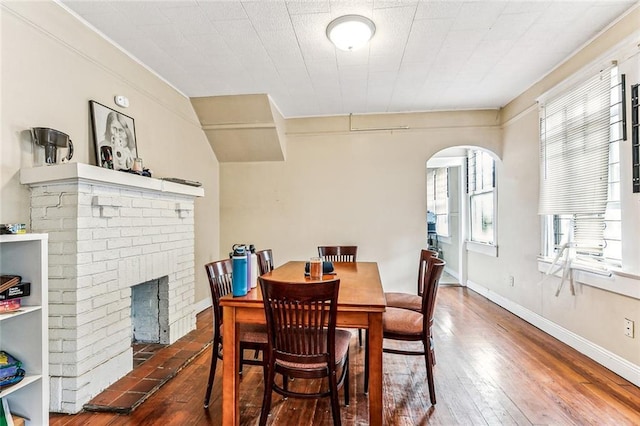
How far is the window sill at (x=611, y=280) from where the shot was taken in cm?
230

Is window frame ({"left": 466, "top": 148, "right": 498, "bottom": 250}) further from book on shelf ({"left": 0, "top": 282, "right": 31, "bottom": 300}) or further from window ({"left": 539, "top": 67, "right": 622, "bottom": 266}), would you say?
book on shelf ({"left": 0, "top": 282, "right": 31, "bottom": 300})

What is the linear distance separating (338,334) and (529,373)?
166 cm

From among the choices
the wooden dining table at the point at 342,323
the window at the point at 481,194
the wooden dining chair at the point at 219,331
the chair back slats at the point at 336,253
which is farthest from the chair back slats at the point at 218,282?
the window at the point at 481,194

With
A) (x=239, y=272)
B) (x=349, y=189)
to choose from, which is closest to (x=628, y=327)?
(x=239, y=272)

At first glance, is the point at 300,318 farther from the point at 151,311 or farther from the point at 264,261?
the point at 151,311

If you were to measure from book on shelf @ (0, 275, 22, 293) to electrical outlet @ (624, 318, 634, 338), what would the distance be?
3.95 meters

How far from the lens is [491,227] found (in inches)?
189

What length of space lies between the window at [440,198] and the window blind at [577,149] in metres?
3.22

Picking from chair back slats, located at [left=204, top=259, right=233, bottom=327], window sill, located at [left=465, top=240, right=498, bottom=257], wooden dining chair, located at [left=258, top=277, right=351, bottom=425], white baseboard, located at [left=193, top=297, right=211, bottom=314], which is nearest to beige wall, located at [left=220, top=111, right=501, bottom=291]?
white baseboard, located at [left=193, top=297, right=211, bottom=314]

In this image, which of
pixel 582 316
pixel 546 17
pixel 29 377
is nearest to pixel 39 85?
pixel 29 377

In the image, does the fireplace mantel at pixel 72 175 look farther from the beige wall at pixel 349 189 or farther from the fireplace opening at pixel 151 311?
the beige wall at pixel 349 189

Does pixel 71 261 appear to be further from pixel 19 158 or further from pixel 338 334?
pixel 338 334

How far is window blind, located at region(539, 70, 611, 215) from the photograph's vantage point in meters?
2.60

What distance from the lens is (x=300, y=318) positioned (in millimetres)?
1639
